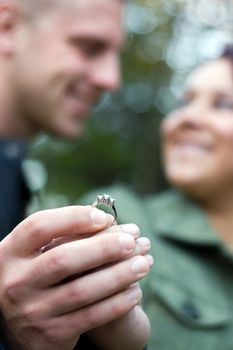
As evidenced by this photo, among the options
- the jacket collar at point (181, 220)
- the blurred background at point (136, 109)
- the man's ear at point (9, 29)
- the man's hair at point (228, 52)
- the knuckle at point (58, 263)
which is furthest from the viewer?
the blurred background at point (136, 109)

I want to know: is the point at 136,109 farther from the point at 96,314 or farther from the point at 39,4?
the point at 96,314

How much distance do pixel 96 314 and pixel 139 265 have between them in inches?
2.7

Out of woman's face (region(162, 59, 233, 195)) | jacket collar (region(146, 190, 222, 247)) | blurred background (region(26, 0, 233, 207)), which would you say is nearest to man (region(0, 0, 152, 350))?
jacket collar (region(146, 190, 222, 247))

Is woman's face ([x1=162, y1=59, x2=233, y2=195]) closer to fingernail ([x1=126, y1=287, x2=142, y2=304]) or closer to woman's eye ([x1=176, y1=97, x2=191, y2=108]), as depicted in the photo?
woman's eye ([x1=176, y1=97, x2=191, y2=108])

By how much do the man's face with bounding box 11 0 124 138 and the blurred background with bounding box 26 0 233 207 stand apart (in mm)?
3897

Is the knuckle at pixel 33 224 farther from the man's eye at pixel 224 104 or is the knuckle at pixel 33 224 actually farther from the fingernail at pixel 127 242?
the man's eye at pixel 224 104

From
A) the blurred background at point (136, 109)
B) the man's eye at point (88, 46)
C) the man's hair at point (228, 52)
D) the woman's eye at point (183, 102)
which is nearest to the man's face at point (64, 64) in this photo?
the man's eye at point (88, 46)

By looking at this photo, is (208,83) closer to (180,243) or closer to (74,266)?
(180,243)

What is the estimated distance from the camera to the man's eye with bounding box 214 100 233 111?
167 centimetres

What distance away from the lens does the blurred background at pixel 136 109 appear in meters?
6.33

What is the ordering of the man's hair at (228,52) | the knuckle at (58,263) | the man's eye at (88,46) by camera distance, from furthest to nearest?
the man's eye at (88,46) → the man's hair at (228,52) → the knuckle at (58,263)

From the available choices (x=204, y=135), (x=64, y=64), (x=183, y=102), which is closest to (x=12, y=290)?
(x=204, y=135)

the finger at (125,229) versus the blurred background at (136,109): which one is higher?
the finger at (125,229)

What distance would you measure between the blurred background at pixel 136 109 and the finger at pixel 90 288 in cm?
531
